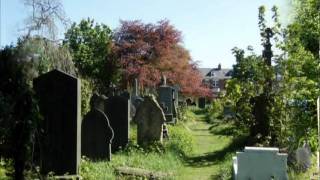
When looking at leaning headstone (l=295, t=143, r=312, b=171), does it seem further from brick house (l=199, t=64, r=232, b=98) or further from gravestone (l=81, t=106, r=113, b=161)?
brick house (l=199, t=64, r=232, b=98)

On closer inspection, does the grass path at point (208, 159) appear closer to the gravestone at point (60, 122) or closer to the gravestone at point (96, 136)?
the gravestone at point (96, 136)

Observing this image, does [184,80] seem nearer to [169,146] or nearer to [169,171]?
[169,146]

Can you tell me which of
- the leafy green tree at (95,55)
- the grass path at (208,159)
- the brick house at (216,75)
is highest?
the brick house at (216,75)

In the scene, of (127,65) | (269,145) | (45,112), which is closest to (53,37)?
(269,145)

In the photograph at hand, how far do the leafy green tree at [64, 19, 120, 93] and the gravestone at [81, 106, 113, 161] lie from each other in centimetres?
2496

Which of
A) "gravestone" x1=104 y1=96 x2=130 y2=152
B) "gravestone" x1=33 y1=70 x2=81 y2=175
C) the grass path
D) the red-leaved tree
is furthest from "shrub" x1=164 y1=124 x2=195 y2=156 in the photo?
the red-leaved tree

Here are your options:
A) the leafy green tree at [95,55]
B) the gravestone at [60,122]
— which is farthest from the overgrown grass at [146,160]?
the leafy green tree at [95,55]

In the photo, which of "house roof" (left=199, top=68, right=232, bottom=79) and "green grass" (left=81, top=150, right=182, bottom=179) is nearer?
"green grass" (left=81, top=150, right=182, bottom=179)

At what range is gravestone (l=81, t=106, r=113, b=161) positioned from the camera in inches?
499

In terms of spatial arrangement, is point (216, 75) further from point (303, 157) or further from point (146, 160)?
point (303, 157)

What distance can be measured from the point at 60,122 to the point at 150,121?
6.94 metres

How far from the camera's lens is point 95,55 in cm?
4353

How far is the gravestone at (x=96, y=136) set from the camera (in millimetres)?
12680

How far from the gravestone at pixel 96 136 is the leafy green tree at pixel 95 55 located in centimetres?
2496
